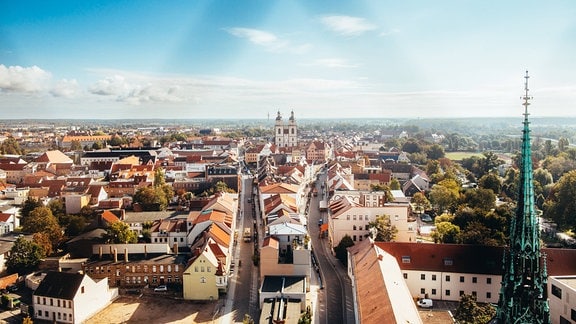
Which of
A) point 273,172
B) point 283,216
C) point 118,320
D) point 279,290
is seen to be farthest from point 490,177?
point 118,320

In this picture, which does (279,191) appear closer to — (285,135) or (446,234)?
(446,234)

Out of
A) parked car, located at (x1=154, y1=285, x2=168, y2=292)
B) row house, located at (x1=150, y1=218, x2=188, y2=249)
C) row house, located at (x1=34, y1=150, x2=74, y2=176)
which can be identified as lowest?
parked car, located at (x1=154, y1=285, x2=168, y2=292)

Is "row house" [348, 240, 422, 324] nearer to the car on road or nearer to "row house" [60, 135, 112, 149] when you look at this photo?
the car on road

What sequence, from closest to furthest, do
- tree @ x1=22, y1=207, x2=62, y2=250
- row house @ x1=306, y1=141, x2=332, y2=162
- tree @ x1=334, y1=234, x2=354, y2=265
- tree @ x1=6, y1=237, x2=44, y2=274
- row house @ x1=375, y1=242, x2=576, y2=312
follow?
1. row house @ x1=375, y1=242, x2=576, y2=312
2. tree @ x1=6, y1=237, x2=44, y2=274
3. tree @ x1=334, y1=234, x2=354, y2=265
4. tree @ x1=22, y1=207, x2=62, y2=250
5. row house @ x1=306, y1=141, x2=332, y2=162

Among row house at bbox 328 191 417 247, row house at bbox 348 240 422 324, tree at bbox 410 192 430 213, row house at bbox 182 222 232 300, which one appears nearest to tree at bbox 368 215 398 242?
row house at bbox 328 191 417 247

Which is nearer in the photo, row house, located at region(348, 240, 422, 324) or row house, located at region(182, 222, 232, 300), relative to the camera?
row house, located at region(348, 240, 422, 324)

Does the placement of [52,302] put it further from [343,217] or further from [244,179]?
[244,179]
